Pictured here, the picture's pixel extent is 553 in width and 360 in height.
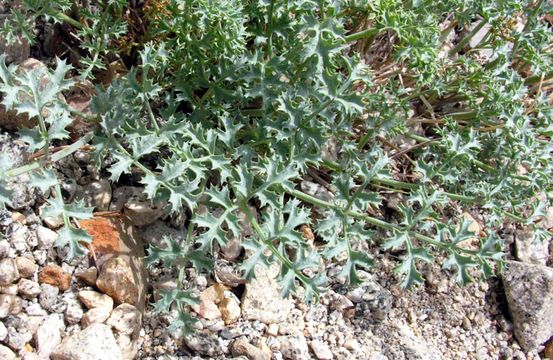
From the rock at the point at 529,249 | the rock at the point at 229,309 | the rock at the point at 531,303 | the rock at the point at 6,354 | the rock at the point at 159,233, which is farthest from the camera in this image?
the rock at the point at 529,249

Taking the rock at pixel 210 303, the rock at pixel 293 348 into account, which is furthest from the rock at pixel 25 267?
the rock at pixel 293 348

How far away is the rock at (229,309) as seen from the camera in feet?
10.5

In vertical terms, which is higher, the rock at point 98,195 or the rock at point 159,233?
the rock at point 98,195

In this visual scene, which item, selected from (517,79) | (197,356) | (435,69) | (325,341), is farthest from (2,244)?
(517,79)

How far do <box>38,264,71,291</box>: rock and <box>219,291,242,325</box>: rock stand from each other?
28.8 inches

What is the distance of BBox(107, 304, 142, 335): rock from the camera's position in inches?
119

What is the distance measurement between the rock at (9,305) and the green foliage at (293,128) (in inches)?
22.3

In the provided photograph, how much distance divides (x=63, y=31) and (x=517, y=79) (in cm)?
249

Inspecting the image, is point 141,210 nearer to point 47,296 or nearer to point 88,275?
point 88,275

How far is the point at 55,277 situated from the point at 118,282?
28cm

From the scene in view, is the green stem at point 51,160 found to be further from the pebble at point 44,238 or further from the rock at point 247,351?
the rock at point 247,351

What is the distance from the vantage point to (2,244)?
297 cm

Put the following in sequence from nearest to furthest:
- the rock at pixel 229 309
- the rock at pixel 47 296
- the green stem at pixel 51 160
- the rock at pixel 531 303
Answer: the green stem at pixel 51 160 < the rock at pixel 47 296 < the rock at pixel 229 309 < the rock at pixel 531 303

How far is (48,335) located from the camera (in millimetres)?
2906
